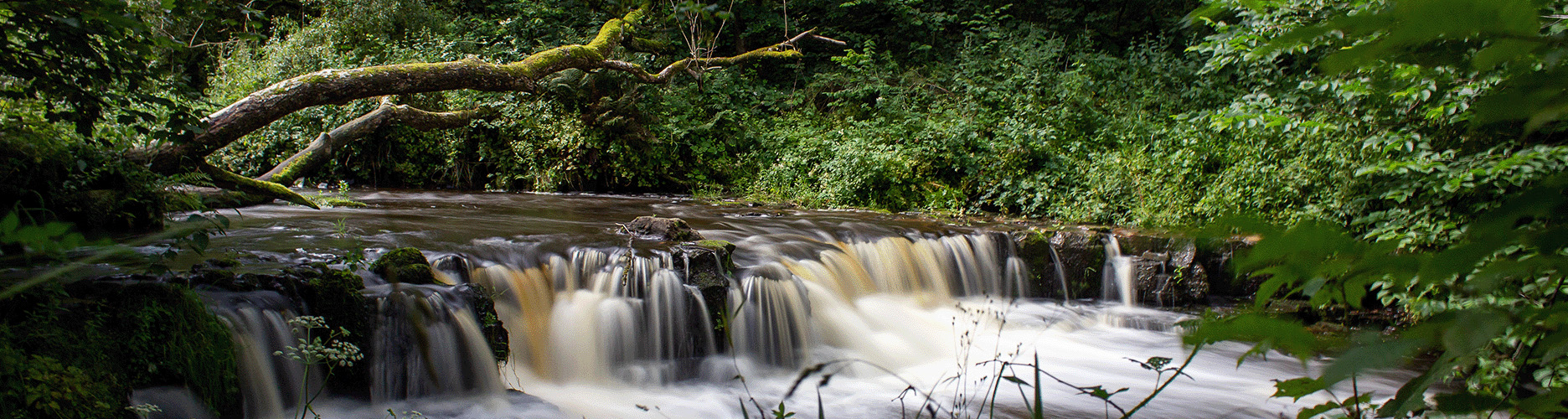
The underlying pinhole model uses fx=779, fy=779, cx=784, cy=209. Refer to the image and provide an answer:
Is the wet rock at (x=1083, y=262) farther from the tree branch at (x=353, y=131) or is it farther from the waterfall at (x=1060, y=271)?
the tree branch at (x=353, y=131)

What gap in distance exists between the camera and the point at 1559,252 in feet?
2.86

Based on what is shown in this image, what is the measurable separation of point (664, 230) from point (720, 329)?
55.4 inches

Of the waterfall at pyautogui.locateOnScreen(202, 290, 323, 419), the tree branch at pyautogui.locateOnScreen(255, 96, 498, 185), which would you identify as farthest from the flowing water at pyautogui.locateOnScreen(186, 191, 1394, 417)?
the tree branch at pyautogui.locateOnScreen(255, 96, 498, 185)

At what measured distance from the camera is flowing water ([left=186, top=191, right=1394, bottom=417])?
14.2ft

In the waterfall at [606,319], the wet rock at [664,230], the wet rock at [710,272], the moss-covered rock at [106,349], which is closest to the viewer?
the moss-covered rock at [106,349]

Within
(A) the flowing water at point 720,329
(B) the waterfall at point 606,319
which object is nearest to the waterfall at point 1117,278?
(A) the flowing water at point 720,329

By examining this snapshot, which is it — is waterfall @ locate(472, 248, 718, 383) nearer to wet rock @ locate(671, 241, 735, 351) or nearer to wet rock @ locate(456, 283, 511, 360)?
wet rock @ locate(671, 241, 735, 351)

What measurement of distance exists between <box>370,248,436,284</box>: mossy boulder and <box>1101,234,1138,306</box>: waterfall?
6.03 metres

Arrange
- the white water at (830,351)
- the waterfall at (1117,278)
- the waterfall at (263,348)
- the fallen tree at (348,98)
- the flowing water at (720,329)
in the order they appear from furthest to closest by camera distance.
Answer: the waterfall at (1117,278) → the fallen tree at (348,98) → the white water at (830,351) → the flowing water at (720,329) → the waterfall at (263,348)

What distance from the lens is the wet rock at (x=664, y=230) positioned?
259 inches

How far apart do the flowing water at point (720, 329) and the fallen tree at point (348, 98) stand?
25.0 inches

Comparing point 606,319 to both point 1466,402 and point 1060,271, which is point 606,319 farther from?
point 1466,402

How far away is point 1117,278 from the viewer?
299 inches

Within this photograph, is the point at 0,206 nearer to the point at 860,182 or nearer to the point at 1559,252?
the point at 1559,252
